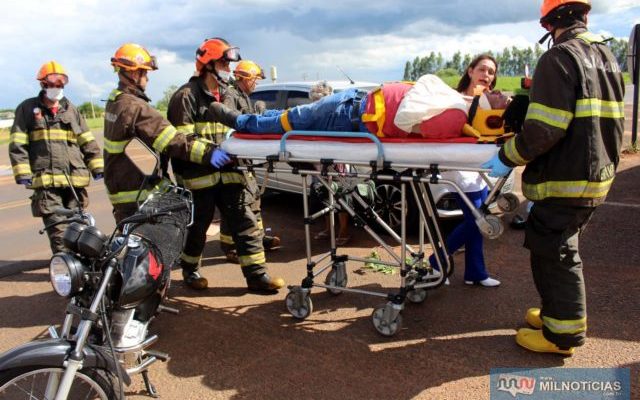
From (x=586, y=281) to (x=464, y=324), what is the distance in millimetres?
1326

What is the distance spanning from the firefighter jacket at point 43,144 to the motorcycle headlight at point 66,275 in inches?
103

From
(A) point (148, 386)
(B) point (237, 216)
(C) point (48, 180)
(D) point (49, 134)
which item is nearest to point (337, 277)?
(B) point (237, 216)

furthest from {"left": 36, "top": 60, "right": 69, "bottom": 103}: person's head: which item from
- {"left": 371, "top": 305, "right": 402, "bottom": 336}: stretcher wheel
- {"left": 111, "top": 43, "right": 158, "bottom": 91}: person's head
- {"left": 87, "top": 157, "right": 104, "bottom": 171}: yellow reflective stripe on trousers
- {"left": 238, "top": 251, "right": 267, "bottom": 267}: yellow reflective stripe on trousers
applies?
{"left": 371, "top": 305, "right": 402, "bottom": 336}: stretcher wheel

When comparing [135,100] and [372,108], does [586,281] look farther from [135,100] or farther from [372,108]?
[135,100]

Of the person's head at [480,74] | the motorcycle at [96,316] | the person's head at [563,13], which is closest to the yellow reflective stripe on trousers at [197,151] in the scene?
the motorcycle at [96,316]

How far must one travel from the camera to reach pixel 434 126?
292 cm

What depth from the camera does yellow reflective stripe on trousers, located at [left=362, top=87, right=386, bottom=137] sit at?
9.99ft

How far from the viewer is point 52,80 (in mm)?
4688

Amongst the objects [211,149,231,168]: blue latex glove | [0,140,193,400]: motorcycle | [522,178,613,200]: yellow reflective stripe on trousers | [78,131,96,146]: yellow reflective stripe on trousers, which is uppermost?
[78,131,96,146]: yellow reflective stripe on trousers

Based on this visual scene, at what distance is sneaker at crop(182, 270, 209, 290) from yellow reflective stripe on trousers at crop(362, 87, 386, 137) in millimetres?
2302

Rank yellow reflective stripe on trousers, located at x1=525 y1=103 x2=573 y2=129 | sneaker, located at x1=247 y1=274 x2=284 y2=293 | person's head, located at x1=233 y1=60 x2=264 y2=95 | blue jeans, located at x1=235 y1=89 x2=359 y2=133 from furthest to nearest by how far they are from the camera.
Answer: person's head, located at x1=233 y1=60 x2=264 y2=95 → sneaker, located at x1=247 y1=274 x2=284 y2=293 → blue jeans, located at x1=235 y1=89 x2=359 y2=133 → yellow reflective stripe on trousers, located at x1=525 y1=103 x2=573 y2=129

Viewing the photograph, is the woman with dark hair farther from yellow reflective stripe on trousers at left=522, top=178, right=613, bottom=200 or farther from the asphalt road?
yellow reflective stripe on trousers at left=522, top=178, right=613, bottom=200

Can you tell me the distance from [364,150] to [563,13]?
138 centimetres

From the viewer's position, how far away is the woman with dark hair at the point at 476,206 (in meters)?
3.91
